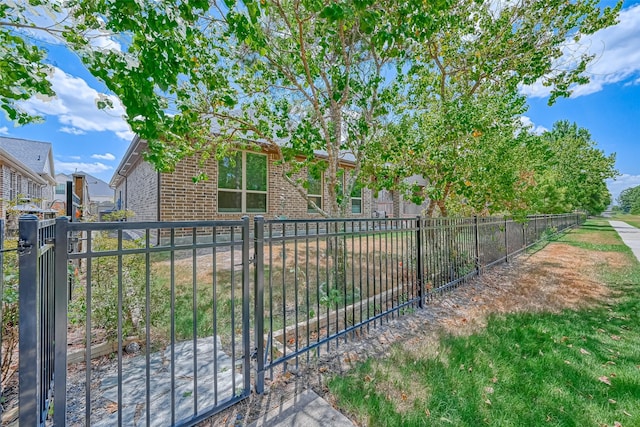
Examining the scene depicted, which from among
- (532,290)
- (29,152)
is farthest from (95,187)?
(532,290)

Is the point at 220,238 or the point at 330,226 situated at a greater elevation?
the point at 330,226

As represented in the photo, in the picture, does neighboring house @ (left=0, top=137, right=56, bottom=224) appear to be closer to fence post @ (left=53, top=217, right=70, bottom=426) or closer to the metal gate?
the metal gate

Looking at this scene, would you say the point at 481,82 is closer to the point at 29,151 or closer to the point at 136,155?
the point at 136,155

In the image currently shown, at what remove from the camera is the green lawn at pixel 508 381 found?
2.17 metres

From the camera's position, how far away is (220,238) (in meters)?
8.42

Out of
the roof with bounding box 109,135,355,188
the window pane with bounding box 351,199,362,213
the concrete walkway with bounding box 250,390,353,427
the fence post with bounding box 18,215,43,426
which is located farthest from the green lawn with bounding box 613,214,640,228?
the fence post with bounding box 18,215,43,426

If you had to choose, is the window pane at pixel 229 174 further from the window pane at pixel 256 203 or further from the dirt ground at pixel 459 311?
the dirt ground at pixel 459 311

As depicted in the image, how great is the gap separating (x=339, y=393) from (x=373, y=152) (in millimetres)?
4382

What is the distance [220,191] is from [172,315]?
7.61m

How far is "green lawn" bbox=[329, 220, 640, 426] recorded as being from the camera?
217 centimetres

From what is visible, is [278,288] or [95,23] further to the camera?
[278,288]

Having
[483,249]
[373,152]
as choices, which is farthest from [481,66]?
[483,249]

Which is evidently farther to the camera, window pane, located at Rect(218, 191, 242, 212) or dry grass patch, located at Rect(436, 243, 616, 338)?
window pane, located at Rect(218, 191, 242, 212)

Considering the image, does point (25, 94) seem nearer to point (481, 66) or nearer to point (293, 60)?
point (293, 60)
